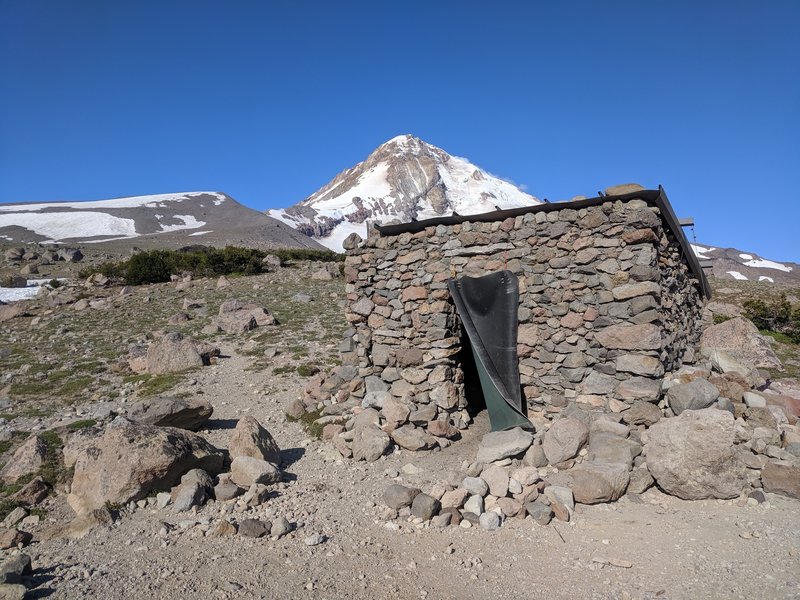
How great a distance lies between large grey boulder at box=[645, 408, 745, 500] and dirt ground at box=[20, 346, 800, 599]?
7.5 inches

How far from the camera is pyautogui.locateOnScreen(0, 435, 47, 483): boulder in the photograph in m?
7.05

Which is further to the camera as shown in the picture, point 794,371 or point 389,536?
point 794,371

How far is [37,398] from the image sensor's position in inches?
447

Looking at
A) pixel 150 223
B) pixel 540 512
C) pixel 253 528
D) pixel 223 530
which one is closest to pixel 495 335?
pixel 540 512

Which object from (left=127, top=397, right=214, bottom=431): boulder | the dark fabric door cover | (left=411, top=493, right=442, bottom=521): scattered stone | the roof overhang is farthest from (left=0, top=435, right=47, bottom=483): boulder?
the dark fabric door cover

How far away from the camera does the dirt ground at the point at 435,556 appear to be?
14.6 ft

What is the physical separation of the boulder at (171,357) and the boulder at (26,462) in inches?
228

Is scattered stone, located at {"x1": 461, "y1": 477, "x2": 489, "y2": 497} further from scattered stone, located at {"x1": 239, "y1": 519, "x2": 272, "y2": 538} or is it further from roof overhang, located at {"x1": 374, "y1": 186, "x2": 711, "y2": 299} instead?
roof overhang, located at {"x1": 374, "y1": 186, "x2": 711, "y2": 299}

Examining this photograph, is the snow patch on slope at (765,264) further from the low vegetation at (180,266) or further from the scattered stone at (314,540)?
the scattered stone at (314,540)

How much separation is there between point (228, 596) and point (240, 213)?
9136 centimetres

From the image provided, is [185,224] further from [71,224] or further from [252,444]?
[252,444]

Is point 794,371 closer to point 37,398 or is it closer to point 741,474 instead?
point 741,474

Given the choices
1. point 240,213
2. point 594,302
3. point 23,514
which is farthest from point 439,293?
point 240,213

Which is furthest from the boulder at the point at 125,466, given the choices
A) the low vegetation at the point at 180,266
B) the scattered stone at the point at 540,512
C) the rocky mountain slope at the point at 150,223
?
the rocky mountain slope at the point at 150,223
